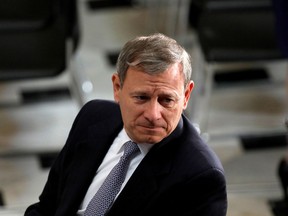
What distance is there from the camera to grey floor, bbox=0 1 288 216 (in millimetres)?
4223

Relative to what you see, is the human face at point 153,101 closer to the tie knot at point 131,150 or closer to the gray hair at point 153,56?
the gray hair at point 153,56

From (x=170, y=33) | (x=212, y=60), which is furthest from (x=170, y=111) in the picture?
(x=170, y=33)

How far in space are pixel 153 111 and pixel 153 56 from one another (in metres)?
0.15

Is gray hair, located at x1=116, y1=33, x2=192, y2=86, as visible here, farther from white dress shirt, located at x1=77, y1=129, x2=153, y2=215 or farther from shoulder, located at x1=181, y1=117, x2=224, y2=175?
white dress shirt, located at x1=77, y1=129, x2=153, y2=215

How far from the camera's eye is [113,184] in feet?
8.62

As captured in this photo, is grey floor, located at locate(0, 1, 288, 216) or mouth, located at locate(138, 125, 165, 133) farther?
grey floor, located at locate(0, 1, 288, 216)

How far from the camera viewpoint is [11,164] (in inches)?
173

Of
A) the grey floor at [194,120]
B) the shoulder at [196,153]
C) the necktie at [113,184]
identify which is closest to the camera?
the shoulder at [196,153]

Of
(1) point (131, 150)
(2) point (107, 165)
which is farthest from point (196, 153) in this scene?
(2) point (107, 165)

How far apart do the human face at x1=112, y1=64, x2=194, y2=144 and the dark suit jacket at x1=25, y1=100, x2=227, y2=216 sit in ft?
0.26

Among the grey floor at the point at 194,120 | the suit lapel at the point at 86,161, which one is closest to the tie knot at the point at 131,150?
the suit lapel at the point at 86,161

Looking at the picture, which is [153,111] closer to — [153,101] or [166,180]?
[153,101]

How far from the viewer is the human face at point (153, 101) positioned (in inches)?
93.8

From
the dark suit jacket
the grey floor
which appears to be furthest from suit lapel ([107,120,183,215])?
the grey floor
